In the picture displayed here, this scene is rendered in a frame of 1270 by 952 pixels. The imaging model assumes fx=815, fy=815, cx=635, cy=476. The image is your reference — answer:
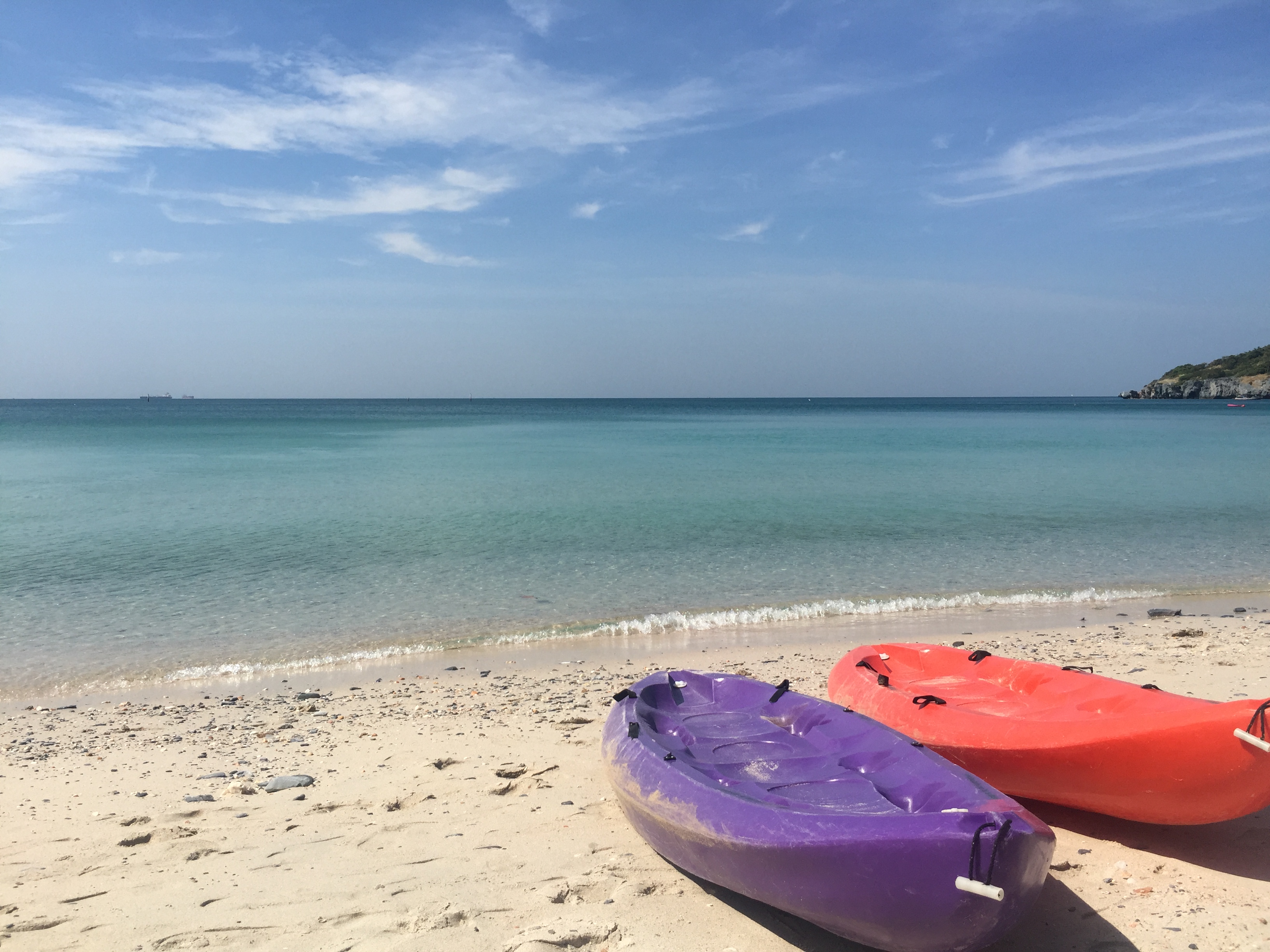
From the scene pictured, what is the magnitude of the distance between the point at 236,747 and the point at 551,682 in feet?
9.45

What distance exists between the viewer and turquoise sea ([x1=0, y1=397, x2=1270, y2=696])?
1027cm

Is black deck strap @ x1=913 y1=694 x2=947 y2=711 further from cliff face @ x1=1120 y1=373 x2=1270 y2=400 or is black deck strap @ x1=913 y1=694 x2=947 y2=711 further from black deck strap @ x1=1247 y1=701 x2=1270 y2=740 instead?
cliff face @ x1=1120 y1=373 x2=1270 y2=400

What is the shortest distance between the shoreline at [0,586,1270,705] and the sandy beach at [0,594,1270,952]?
0.45 meters

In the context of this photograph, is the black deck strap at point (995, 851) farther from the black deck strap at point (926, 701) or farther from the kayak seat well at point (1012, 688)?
the black deck strap at point (926, 701)

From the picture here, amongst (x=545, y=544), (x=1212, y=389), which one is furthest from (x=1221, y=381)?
(x=545, y=544)

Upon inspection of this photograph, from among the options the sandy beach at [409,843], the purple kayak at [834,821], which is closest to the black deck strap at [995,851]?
the purple kayak at [834,821]

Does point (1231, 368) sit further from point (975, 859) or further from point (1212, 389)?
point (975, 859)

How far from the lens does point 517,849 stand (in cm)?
463

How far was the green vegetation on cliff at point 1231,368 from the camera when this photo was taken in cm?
12688

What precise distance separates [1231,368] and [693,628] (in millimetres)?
158458

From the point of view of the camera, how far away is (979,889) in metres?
3.16

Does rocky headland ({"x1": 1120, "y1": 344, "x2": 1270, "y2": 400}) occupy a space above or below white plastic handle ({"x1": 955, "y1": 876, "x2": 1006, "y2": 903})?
above

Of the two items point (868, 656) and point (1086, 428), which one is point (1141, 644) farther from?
point (1086, 428)

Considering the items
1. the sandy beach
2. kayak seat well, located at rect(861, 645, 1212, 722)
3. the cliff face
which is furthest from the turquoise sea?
the cliff face
